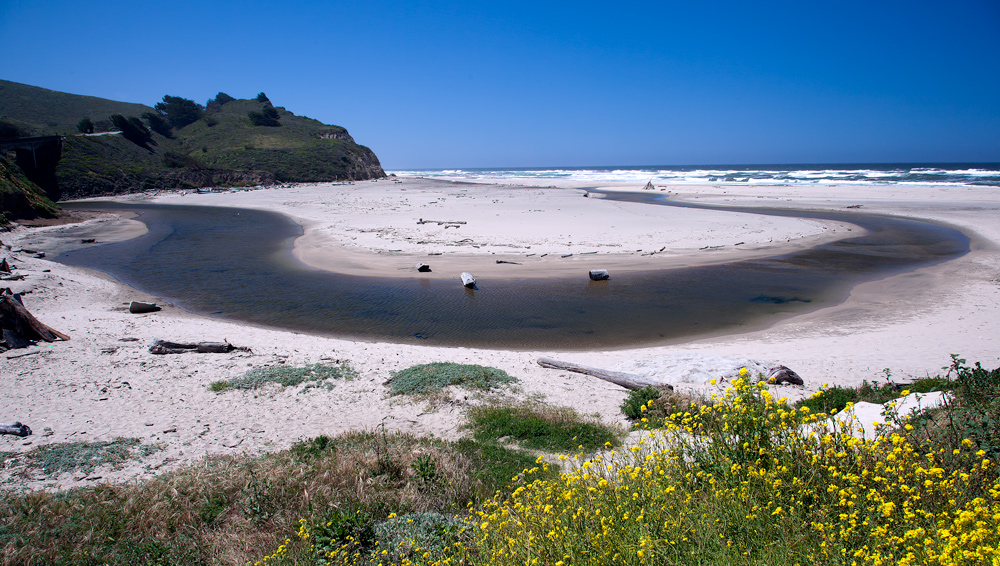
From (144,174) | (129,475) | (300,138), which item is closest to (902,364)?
(129,475)

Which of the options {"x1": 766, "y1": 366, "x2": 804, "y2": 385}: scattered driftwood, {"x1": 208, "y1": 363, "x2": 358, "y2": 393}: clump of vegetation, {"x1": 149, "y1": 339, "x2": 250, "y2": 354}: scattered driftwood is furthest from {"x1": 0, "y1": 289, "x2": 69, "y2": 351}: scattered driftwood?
{"x1": 766, "y1": 366, "x2": 804, "y2": 385}: scattered driftwood

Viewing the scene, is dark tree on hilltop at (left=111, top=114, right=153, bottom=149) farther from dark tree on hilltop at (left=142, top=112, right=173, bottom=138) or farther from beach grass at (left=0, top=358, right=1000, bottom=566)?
beach grass at (left=0, top=358, right=1000, bottom=566)

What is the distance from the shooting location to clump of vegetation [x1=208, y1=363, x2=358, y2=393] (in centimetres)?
845

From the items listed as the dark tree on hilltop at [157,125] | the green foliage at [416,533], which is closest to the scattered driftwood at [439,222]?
the green foliage at [416,533]

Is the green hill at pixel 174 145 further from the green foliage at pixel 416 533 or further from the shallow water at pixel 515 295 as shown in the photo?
the green foliage at pixel 416 533

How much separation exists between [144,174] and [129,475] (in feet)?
223

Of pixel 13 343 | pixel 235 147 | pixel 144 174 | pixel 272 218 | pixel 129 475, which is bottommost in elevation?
pixel 129 475

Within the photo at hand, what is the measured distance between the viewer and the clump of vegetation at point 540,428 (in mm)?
6406

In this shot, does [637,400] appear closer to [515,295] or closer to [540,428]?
[540,428]

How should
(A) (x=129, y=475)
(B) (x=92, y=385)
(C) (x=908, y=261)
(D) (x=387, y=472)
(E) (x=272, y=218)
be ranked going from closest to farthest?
1. (D) (x=387, y=472)
2. (A) (x=129, y=475)
3. (B) (x=92, y=385)
4. (C) (x=908, y=261)
5. (E) (x=272, y=218)

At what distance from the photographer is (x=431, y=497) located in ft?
15.6

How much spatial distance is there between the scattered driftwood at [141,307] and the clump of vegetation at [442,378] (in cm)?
941

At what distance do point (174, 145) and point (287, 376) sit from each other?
283 feet

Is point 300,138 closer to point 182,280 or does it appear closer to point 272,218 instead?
point 272,218
